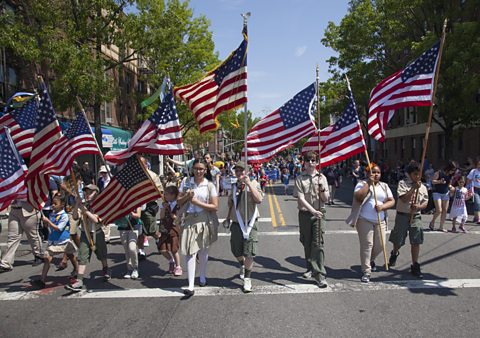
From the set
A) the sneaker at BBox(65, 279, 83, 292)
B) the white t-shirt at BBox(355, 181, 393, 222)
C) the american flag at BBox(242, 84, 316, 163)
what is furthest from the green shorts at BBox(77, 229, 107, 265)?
the white t-shirt at BBox(355, 181, 393, 222)

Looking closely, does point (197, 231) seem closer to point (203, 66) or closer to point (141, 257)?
point (141, 257)

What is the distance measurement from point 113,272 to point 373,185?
4530mm

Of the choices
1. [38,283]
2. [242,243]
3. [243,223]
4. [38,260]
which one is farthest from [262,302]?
[38,260]

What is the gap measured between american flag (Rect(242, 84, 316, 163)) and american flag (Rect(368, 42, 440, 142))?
112 centimetres

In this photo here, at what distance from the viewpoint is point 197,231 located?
5.54 m

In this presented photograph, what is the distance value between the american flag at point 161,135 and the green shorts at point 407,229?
370cm

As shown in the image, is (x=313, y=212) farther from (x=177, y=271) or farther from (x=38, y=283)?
(x=38, y=283)

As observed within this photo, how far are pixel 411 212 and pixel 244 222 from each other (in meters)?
2.71

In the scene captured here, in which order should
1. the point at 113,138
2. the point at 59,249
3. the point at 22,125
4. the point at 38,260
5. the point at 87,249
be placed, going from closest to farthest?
the point at 87,249 < the point at 59,249 < the point at 22,125 < the point at 38,260 < the point at 113,138

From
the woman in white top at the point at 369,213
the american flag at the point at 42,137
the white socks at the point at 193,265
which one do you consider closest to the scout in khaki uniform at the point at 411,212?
the woman in white top at the point at 369,213

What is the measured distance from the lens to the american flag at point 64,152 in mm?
5938

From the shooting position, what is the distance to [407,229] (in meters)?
6.33

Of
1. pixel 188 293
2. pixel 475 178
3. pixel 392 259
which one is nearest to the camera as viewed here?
pixel 188 293

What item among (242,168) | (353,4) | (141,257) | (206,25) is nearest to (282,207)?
(141,257)
